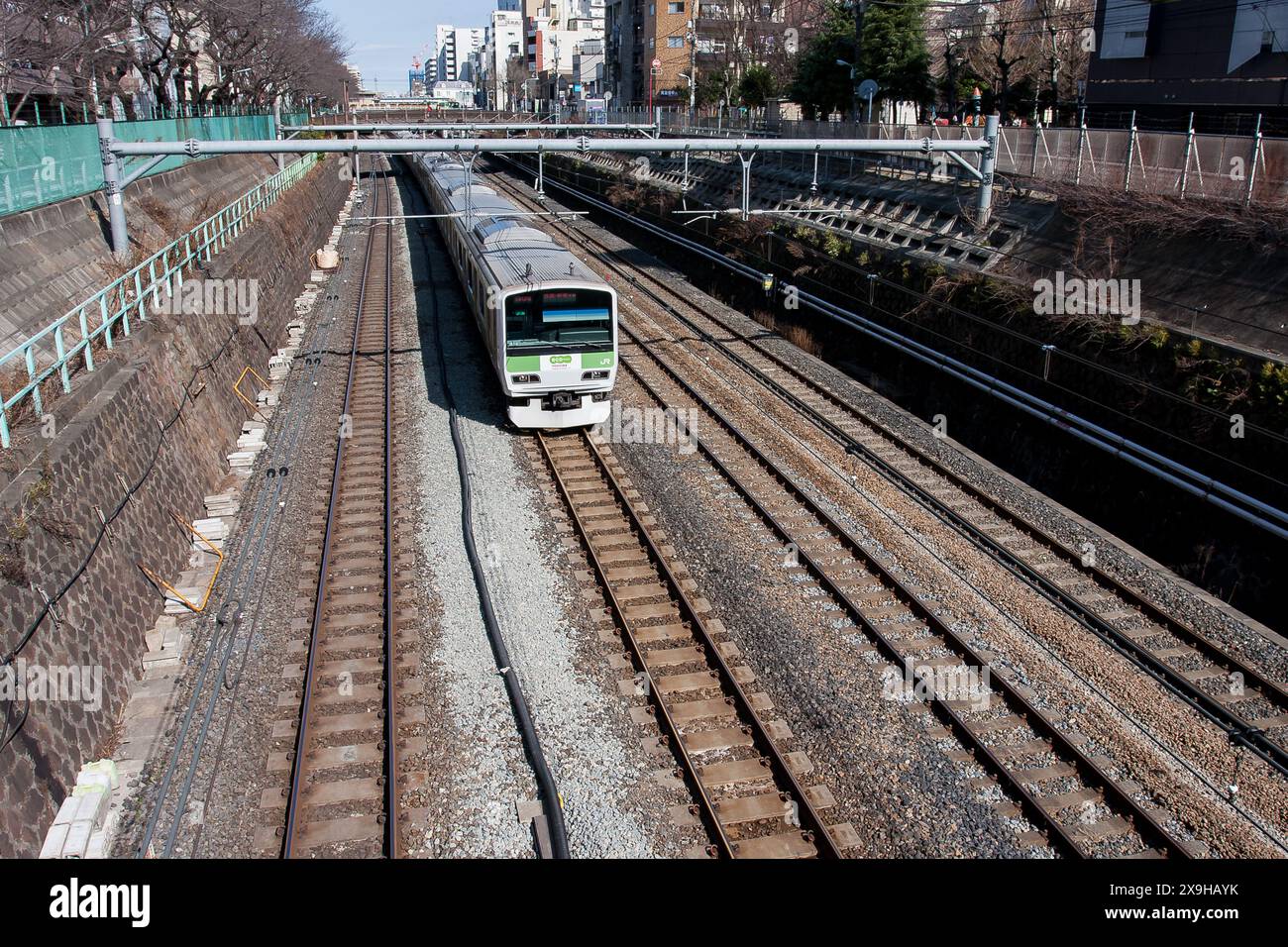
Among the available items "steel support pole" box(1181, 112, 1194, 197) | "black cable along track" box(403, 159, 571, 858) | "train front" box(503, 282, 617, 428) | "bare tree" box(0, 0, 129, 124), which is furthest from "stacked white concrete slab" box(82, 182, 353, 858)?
"steel support pole" box(1181, 112, 1194, 197)

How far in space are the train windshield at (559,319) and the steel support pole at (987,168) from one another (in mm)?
8602

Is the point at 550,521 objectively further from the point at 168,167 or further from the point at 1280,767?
the point at 168,167

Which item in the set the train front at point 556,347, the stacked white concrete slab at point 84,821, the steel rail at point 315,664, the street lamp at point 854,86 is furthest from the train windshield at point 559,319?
the street lamp at point 854,86

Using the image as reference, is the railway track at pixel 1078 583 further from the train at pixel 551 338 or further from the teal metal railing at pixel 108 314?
the teal metal railing at pixel 108 314

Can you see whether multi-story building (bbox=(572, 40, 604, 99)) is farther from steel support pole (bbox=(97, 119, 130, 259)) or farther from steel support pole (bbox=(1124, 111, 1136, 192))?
steel support pole (bbox=(97, 119, 130, 259))

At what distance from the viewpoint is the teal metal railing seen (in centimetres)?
1025

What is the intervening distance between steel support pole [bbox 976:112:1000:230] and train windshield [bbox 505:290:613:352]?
8.60 metres

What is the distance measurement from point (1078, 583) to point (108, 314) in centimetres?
1366

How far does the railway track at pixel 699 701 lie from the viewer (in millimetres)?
7340

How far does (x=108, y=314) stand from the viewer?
1405 cm

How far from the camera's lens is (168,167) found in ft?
85.7

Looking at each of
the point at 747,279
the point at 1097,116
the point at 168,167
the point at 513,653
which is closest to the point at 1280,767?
the point at 513,653

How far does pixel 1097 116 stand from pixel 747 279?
36.4 ft

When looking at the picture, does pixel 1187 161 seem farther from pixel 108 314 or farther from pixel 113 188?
pixel 113 188
